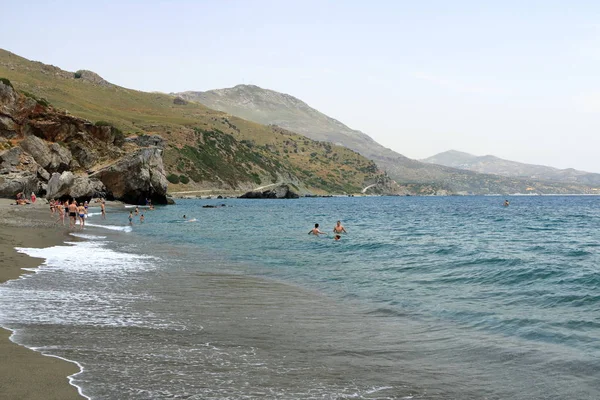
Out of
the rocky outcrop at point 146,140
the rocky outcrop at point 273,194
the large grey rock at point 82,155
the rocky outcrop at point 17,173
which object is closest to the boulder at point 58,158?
the large grey rock at point 82,155

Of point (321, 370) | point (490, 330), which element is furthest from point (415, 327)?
point (321, 370)

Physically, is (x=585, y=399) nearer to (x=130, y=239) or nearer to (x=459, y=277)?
(x=459, y=277)

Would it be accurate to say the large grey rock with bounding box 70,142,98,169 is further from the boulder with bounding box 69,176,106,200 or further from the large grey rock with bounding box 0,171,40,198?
the large grey rock with bounding box 0,171,40,198

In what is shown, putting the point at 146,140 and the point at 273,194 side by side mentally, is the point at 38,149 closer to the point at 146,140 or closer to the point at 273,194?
the point at 146,140

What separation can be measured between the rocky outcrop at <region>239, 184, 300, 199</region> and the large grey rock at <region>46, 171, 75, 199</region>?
75879 mm

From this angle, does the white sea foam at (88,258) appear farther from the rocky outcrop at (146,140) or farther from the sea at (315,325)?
the rocky outcrop at (146,140)

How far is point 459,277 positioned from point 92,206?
226ft

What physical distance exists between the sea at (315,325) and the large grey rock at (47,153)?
56378 mm

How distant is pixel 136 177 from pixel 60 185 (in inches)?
656

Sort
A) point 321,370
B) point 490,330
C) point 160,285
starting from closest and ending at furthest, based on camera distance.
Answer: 1. point 321,370
2. point 490,330
3. point 160,285

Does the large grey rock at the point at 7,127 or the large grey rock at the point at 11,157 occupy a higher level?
the large grey rock at the point at 7,127

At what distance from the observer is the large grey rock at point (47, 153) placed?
7369cm

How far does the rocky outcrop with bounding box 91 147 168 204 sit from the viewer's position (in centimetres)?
8306

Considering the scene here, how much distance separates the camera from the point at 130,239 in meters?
33.4
